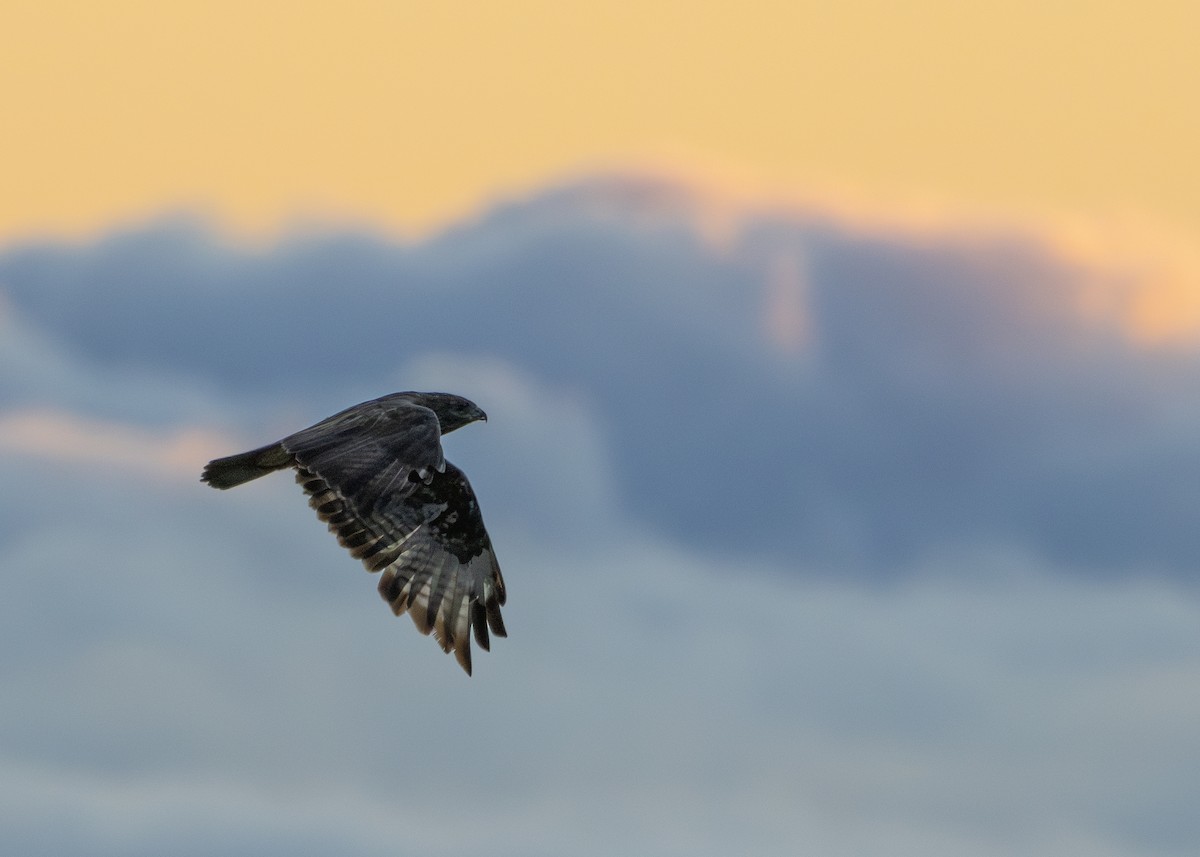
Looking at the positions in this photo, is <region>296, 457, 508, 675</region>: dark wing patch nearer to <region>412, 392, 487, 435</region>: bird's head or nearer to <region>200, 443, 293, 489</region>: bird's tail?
<region>412, 392, 487, 435</region>: bird's head

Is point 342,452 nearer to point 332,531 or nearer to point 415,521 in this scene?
point 332,531

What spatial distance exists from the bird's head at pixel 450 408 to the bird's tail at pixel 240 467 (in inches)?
61.7

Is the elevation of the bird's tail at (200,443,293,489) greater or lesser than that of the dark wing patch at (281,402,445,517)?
greater

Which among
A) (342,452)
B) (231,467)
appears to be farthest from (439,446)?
(231,467)

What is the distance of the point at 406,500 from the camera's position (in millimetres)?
19453

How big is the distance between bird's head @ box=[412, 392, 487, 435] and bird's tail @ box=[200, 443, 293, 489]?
1.57m

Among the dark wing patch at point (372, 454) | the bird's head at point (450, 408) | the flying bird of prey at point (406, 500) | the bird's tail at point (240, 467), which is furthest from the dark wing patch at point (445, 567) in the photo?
the dark wing patch at point (372, 454)

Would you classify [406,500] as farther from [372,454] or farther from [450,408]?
[372,454]

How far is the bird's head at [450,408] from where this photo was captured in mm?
19000

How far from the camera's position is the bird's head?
1900 cm

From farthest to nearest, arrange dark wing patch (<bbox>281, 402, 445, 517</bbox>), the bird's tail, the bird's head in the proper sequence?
the bird's head
the bird's tail
dark wing patch (<bbox>281, 402, 445, 517</bbox>)

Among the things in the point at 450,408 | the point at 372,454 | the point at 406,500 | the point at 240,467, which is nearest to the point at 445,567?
the point at 406,500

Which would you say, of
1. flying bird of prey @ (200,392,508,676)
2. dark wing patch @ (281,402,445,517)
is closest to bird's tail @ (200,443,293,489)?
flying bird of prey @ (200,392,508,676)

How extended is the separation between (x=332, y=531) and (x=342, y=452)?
4.55 feet
